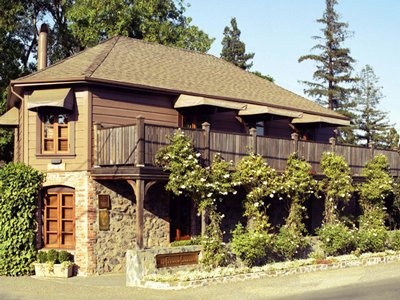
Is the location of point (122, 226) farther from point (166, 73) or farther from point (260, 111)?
point (260, 111)

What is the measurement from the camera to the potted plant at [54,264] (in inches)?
791

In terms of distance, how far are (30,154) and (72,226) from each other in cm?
297

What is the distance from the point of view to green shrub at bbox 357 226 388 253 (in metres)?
22.9

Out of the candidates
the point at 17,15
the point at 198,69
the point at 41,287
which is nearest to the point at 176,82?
the point at 198,69

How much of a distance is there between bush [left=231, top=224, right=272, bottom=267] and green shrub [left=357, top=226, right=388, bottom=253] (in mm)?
4262

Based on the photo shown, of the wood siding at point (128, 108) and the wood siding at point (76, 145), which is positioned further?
the wood siding at point (128, 108)

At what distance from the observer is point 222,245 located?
64.3ft

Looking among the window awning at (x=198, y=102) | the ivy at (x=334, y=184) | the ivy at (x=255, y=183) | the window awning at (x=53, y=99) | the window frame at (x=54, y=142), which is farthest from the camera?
the ivy at (x=334, y=184)

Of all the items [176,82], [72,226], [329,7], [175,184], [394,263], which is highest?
[329,7]

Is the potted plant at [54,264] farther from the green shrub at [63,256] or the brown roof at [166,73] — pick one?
the brown roof at [166,73]

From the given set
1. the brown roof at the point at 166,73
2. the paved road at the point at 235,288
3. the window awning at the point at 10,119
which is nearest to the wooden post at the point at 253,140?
the brown roof at the point at 166,73

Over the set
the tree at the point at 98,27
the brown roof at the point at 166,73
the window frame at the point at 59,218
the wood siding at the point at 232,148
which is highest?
the tree at the point at 98,27

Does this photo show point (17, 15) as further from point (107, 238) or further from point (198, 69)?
point (107, 238)

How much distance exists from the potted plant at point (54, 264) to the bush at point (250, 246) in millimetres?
5238
